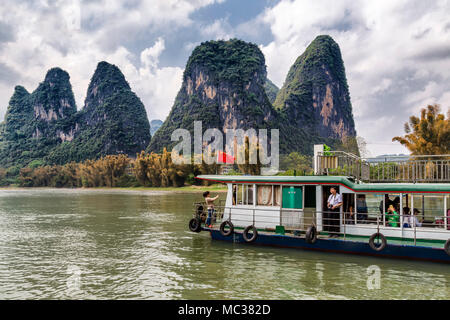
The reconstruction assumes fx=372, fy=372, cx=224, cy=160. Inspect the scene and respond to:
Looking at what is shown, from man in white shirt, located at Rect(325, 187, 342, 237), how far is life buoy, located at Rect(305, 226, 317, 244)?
614 millimetres

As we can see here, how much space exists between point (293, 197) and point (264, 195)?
1.24m

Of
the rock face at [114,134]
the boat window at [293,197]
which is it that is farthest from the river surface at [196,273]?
the rock face at [114,134]

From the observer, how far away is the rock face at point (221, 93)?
151750 mm

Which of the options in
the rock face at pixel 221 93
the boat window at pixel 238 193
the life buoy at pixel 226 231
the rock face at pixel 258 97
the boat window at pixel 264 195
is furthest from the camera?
the rock face at pixel 258 97

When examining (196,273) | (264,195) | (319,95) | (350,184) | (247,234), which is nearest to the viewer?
(196,273)

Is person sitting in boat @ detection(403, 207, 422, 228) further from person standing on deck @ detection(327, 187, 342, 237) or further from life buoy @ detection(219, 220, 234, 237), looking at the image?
life buoy @ detection(219, 220, 234, 237)

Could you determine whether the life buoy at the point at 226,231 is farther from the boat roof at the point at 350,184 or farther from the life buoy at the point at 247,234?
the boat roof at the point at 350,184

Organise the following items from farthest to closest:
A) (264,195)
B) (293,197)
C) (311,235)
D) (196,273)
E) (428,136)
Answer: (428,136), (264,195), (293,197), (311,235), (196,273)

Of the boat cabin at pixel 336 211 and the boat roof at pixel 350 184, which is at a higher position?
the boat roof at pixel 350 184

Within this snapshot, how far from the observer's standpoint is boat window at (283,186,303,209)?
14.3m

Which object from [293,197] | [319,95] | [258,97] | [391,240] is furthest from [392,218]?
[319,95]

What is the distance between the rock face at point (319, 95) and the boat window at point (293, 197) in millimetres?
161785

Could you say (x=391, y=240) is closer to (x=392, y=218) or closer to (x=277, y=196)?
(x=392, y=218)

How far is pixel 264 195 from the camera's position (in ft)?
49.2
